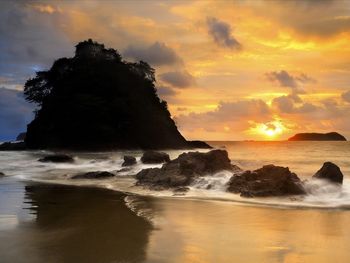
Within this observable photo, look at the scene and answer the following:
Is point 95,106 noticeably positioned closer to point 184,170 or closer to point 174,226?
point 184,170

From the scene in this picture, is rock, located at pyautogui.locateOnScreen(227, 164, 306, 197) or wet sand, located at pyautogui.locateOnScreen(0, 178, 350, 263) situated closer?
wet sand, located at pyautogui.locateOnScreen(0, 178, 350, 263)

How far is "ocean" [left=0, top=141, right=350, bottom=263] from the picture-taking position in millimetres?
5953

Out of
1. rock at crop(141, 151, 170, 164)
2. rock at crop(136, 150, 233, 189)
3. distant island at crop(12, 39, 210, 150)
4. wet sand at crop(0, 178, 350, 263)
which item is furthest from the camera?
distant island at crop(12, 39, 210, 150)

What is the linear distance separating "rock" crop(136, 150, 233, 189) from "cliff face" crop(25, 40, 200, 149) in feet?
131

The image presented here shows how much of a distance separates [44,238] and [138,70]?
61247mm

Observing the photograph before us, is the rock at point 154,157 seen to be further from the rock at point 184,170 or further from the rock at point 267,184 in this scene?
the rock at point 267,184

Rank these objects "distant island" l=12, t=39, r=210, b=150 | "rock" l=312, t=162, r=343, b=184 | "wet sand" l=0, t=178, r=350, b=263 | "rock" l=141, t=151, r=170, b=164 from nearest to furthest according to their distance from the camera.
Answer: "wet sand" l=0, t=178, r=350, b=263, "rock" l=312, t=162, r=343, b=184, "rock" l=141, t=151, r=170, b=164, "distant island" l=12, t=39, r=210, b=150

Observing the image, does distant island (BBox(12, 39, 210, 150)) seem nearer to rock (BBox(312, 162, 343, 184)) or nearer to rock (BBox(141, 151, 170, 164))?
rock (BBox(141, 151, 170, 164))

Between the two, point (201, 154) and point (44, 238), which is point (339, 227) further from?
point (201, 154)

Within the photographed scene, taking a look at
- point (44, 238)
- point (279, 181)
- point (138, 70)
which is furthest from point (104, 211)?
point (138, 70)

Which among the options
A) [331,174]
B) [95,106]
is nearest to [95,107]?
[95,106]

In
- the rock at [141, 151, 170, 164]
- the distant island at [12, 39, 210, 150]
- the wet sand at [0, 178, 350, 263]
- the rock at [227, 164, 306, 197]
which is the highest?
the distant island at [12, 39, 210, 150]

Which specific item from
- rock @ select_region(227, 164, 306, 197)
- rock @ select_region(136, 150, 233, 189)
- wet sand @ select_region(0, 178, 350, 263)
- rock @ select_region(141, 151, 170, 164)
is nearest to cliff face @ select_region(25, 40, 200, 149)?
rock @ select_region(141, 151, 170, 164)

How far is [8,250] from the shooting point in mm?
6113
